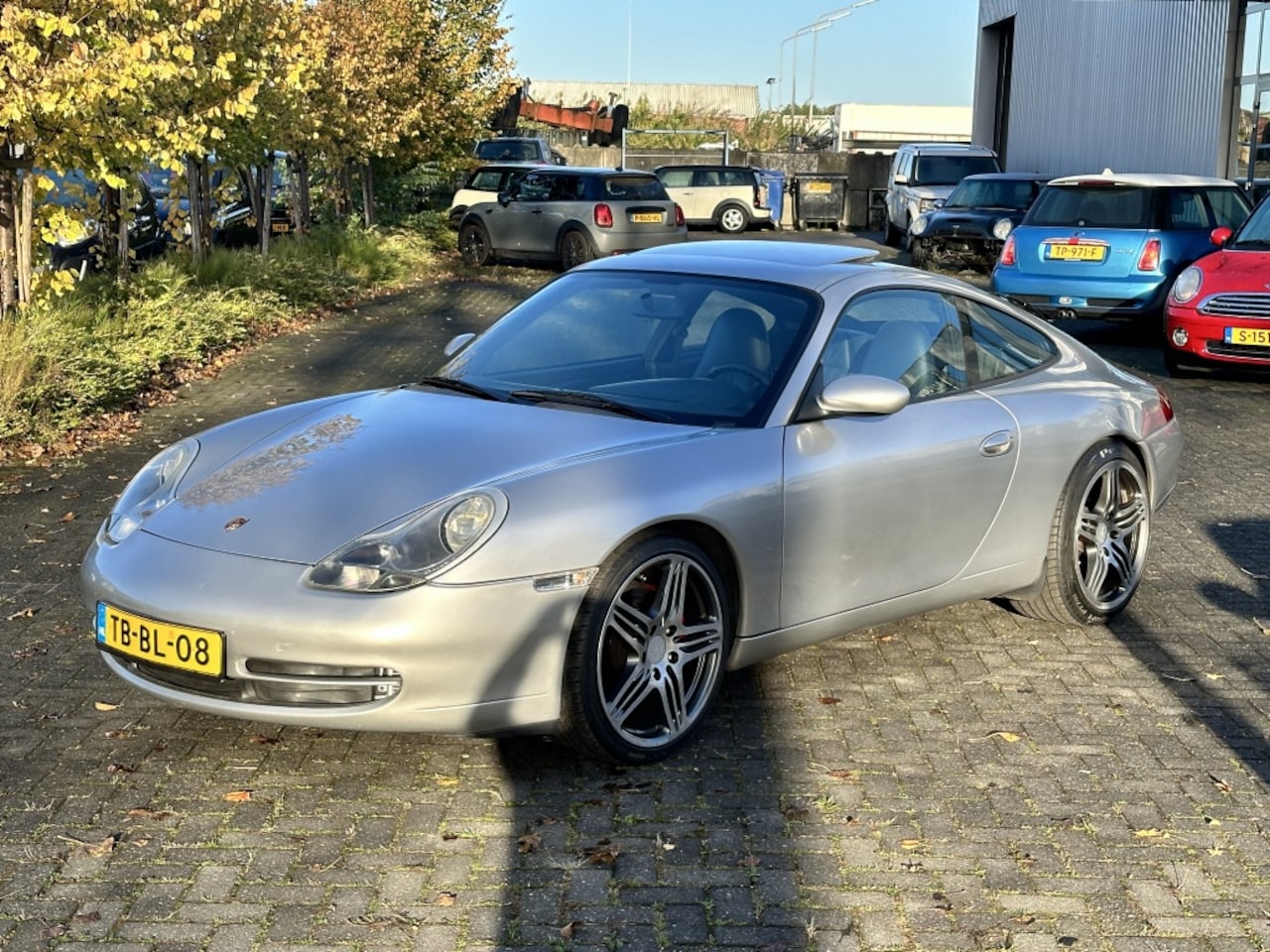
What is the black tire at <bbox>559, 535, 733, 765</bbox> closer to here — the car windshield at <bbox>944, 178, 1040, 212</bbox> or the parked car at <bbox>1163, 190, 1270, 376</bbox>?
the parked car at <bbox>1163, 190, 1270, 376</bbox>

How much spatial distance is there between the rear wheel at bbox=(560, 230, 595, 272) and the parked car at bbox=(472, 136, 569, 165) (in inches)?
460

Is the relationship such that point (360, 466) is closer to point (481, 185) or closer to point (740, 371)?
point (740, 371)

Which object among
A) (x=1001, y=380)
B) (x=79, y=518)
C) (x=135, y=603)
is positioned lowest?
(x=79, y=518)

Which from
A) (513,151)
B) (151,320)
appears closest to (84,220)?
(151,320)

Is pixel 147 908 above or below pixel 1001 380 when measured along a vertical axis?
below

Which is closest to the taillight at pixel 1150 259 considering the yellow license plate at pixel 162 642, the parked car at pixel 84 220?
the parked car at pixel 84 220

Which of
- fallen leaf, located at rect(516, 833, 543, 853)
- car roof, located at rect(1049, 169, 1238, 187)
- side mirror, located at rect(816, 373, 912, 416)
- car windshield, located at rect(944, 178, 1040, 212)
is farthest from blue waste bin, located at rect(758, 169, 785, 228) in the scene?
fallen leaf, located at rect(516, 833, 543, 853)

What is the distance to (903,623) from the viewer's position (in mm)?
6207

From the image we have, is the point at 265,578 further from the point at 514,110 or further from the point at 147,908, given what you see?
the point at 514,110

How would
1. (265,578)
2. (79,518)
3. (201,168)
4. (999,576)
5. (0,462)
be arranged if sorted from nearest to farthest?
(265,578) → (999,576) → (79,518) → (0,462) → (201,168)

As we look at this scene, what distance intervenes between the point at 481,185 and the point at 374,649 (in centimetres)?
2437

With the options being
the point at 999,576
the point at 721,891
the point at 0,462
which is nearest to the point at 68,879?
the point at 721,891

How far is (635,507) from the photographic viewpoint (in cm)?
450

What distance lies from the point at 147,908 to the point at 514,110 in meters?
40.4
